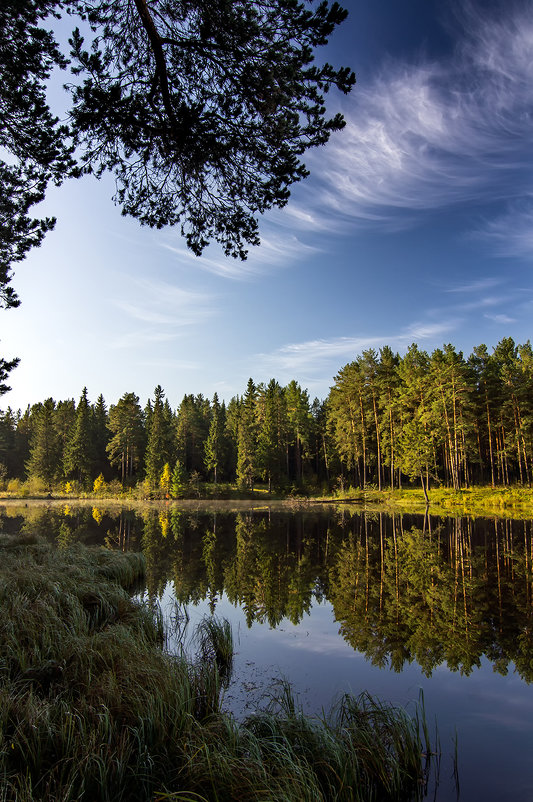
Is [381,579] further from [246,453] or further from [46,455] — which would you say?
[46,455]

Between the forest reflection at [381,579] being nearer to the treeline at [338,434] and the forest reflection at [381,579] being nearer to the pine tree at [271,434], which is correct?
the treeline at [338,434]

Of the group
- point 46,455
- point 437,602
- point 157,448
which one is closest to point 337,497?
point 157,448

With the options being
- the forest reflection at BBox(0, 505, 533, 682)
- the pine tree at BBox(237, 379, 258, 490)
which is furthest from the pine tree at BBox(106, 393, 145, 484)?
the forest reflection at BBox(0, 505, 533, 682)

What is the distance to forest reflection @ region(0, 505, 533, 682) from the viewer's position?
8688mm

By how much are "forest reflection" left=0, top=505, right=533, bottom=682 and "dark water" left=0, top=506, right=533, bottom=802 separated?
0.05 m

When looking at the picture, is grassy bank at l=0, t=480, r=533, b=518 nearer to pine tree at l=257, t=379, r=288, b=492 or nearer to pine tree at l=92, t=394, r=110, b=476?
pine tree at l=257, t=379, r=288, b=492

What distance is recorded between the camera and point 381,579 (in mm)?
13859

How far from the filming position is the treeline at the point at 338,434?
4509 cm

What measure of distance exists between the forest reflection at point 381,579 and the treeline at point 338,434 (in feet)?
67.7

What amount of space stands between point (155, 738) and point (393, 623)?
692cm

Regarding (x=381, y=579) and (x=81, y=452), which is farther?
(x=81, y=452)

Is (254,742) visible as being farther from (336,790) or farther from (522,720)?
(522,720)

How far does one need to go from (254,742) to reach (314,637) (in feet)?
18.3

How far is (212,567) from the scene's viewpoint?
16.1m
